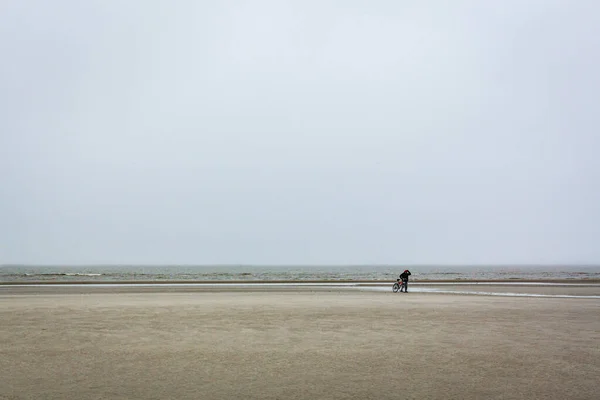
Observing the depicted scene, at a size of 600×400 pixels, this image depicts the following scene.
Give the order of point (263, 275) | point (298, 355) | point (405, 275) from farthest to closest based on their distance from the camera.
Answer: point (263, 275) < point (405, 275) < point (298, 355)

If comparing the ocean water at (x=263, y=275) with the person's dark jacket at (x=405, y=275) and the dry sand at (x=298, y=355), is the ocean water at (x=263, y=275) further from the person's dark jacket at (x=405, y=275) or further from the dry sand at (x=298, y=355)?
the dry sand at (x=298, y=355)

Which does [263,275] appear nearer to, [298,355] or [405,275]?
[405,275]

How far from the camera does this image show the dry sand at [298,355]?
26.8ft

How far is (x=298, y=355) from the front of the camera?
36.4ft

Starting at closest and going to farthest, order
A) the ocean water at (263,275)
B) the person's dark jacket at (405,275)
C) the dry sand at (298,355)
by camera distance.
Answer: the dry sand at (298,355) < the person's dark jacket at (405,275) < the ocean water at (263,275)

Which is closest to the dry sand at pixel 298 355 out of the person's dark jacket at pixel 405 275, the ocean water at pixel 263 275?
the person's dark jacket at pixel 405 275

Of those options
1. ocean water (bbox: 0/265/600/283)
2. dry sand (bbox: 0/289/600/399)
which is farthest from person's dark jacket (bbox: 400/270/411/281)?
ocean water (bbox: 0/265/600/283)

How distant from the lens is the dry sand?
8.17 meters

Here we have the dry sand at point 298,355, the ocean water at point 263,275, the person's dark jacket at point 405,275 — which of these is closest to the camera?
the dry sand at point 298,355

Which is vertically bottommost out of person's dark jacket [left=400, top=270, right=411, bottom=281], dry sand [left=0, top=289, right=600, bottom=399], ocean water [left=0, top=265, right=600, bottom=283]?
ocean water [left=0, top=265, right=600, bottom=283]

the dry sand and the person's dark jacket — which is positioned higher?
the person's dark jacket

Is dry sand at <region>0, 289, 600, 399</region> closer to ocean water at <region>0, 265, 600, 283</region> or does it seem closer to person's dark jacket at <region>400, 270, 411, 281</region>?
person's dark jacket at <region>400, 270, 411, 281</region>

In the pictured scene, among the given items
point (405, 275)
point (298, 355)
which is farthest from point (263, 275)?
point (298, 355)

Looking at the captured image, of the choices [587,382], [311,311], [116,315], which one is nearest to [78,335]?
[116,315]
